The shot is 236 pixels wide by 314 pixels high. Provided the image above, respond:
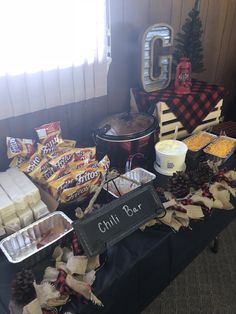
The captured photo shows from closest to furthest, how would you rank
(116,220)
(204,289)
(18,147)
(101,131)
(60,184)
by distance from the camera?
(116,220) → (60,184) → (18,147) → (101,131) → (204,289)

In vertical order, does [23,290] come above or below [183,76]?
below

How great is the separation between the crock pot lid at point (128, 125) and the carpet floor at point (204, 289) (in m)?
0.75

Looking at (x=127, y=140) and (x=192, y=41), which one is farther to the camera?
(x=192, y=41)

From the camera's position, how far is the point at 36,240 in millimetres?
864

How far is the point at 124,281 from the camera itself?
81cm

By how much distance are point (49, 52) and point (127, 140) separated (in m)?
0.45

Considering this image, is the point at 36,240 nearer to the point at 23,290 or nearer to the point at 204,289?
the point at 23,290

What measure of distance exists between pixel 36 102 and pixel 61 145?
0.65 ft

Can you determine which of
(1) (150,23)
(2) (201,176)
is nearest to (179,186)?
(2) (201,176)

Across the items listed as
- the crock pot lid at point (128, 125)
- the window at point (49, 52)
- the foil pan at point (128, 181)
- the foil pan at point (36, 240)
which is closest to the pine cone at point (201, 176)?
the foil pan at point (128, 181)

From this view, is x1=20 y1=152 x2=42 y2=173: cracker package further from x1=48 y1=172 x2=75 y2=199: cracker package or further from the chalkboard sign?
the chalkboard sign

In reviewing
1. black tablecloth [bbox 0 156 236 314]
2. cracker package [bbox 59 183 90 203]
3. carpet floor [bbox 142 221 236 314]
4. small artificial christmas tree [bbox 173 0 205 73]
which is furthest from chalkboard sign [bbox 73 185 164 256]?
small artificial christmas tree [bbox 173 0 205 73]

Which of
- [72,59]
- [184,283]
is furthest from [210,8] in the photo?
[184,283]

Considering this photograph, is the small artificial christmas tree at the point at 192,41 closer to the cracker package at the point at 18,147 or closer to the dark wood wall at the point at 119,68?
the dark wood wall at the point at 119,68
